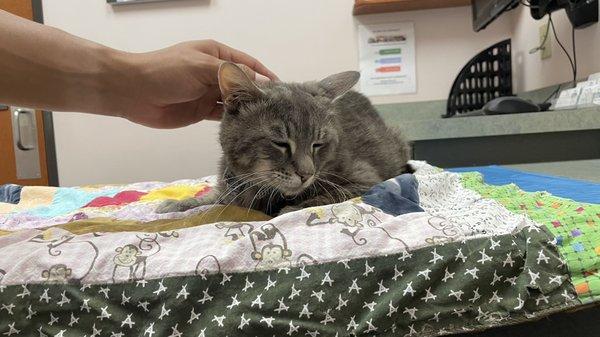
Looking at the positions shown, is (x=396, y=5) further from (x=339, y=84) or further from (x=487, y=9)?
(x=339, y=84)

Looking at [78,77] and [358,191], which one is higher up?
[78,77]

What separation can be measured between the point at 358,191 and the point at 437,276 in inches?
18.2

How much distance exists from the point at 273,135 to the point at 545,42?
182 centimetres

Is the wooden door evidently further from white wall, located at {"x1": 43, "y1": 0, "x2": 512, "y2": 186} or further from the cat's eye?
the cat's eye

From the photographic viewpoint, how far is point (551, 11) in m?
1.98

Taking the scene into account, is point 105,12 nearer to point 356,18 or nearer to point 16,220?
point 356,18

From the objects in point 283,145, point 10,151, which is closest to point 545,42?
point 283,145

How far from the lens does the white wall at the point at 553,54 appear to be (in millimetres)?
1816

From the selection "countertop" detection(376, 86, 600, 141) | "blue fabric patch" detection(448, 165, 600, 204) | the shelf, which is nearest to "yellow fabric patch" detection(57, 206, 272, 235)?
"blue fabric patch" detection(448, 165, 600, 204)

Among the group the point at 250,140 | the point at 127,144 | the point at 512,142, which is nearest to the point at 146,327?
the point at 250,140

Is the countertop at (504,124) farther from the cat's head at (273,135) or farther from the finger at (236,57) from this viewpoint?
the cat's head at (273,135)

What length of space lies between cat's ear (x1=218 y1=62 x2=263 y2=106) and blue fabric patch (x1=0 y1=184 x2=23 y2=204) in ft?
3.20

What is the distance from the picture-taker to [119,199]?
1.44 meters

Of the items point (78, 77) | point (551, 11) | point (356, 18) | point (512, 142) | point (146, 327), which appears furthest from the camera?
point (356, 18)
